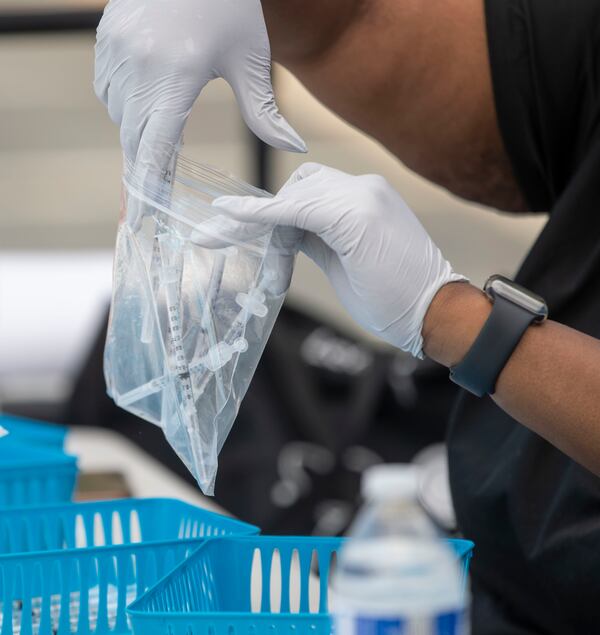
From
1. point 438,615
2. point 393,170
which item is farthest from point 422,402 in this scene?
point 438,615

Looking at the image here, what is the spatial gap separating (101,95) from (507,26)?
1.65 feet

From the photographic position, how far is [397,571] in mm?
542

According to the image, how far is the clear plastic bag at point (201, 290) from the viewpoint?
98cm

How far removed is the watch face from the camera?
0.93 meters

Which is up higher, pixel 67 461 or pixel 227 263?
pixel 227 263

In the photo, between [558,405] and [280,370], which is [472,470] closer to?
[558,405]

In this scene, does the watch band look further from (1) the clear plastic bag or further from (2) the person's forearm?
(1) the clear plastic bag

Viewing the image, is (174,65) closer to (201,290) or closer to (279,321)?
(201,290)

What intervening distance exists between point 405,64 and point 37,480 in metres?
0.71

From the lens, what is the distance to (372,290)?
0.96 m

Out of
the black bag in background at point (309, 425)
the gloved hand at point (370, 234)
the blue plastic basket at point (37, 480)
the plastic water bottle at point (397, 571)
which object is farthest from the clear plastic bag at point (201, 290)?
the black bag in background at point (309, 425)

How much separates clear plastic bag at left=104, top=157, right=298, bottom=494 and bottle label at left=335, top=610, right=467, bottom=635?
45 centimetres

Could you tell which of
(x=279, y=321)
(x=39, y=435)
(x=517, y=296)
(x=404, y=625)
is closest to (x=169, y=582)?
(x=404, y=625)

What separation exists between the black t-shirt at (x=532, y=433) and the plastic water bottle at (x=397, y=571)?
0.54 m
